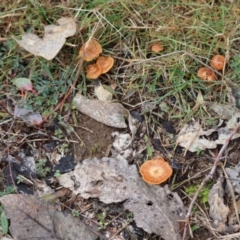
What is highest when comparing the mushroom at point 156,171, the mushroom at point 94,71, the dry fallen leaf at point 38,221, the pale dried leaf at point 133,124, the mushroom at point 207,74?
the mushroom at point 94,71

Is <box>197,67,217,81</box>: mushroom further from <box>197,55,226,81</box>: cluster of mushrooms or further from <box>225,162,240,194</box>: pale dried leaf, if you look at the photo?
<box>225,162,240,194</box>: pale dried leaf

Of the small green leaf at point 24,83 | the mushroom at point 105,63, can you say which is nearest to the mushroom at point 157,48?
the mushroom at point 105,63

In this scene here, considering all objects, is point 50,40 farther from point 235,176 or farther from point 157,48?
point 235,176

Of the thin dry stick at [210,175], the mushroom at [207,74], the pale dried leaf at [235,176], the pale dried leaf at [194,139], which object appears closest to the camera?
the thin dry stick at [210,175]

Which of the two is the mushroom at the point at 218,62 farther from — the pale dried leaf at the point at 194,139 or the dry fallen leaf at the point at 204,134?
the pale dried leaf at the point at 194,139

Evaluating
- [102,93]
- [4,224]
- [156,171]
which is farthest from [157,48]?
[4,224]

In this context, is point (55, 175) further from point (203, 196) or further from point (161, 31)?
point (161, 31)

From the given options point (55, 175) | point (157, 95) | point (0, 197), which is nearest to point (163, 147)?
point (157, 95)

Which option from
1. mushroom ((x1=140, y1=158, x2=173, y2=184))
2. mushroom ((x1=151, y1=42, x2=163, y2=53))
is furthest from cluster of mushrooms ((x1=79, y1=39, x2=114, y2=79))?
mushroom ((x1=140, y1=158, x2=173, y2=184))
